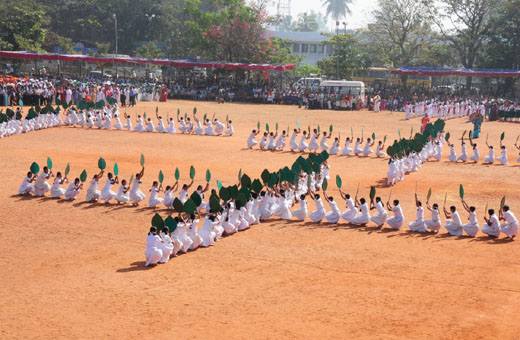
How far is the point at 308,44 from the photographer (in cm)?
9419

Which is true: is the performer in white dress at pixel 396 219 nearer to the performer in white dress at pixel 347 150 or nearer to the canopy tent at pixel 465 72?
the performer in white dress at pixel 347 150

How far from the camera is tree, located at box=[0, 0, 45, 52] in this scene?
2068 inches

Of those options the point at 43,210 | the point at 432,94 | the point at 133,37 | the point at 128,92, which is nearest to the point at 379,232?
the point at 43,210

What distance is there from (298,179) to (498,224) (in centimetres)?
549

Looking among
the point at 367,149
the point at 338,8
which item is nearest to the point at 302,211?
the point at 367,149

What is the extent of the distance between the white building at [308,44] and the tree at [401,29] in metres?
31.5

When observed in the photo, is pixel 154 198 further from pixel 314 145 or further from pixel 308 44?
pixel 308 44

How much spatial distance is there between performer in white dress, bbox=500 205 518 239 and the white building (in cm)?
7930

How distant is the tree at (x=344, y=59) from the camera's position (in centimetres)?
5703

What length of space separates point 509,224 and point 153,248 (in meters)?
8.04

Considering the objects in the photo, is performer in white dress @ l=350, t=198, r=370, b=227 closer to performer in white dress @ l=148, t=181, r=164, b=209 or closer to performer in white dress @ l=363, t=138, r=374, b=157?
performer in white dress @ l=148, t=181, r=164, b=209

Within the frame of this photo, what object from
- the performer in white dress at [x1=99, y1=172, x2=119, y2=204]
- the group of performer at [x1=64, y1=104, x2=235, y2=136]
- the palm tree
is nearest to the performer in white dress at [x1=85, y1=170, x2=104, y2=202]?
the performer in white dress at [x1=99, y1=172, x2=119, y2=204]

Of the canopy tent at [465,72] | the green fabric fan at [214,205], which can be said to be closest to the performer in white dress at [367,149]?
the green fabric fan at [214,205]

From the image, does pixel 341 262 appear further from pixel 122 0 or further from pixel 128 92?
pixel 122 0
